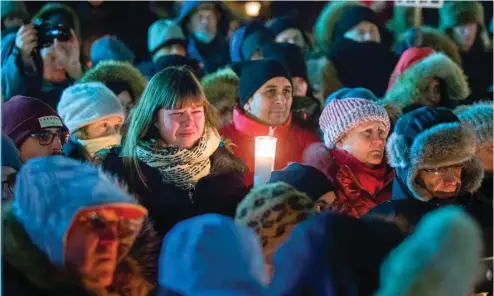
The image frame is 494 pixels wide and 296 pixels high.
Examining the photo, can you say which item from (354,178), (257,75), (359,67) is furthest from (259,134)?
(359,67)

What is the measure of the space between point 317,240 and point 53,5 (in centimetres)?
354

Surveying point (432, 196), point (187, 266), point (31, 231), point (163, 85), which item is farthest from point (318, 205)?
point (31, 231)

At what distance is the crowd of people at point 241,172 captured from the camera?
1.62 meters

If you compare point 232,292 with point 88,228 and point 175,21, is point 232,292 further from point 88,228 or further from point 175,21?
point 175,21

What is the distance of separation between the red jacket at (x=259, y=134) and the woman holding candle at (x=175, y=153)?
59cm

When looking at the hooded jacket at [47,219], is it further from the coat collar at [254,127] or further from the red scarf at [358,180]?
the coat collar at [254,127]

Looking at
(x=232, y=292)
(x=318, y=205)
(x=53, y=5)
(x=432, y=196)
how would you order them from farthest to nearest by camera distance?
(x=53, y=5)
(x=432, y=196)
(x=318, y=205)
(x=232, y=292)

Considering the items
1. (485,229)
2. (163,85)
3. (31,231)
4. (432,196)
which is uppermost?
(163,85)

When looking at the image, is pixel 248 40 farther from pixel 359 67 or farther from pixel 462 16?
pixel 462 16

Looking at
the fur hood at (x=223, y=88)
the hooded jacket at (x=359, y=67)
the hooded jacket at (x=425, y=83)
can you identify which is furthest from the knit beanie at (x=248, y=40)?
the hooded jacket at (x=425, y=83)

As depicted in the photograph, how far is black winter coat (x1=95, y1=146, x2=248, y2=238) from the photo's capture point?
2266 millimetres

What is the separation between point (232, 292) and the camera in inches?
61.9

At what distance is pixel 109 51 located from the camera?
4609mm

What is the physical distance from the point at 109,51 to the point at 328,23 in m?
1.56
